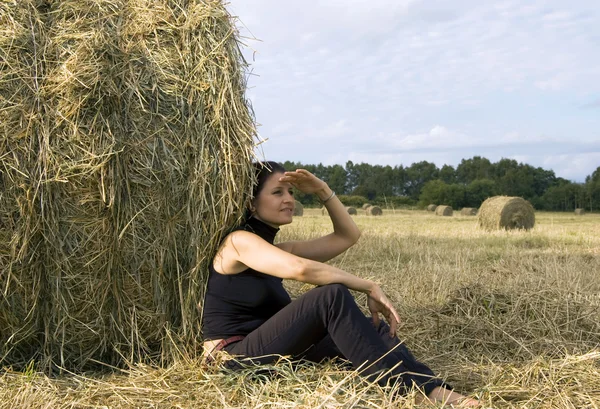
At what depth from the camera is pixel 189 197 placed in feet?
11.0

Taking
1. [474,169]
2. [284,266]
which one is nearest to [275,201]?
[284,266]

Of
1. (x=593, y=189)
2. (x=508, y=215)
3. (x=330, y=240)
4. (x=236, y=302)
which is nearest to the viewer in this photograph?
(x=236, y=302)

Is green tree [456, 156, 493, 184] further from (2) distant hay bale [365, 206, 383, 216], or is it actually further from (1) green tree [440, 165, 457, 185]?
(2) distant hay bale [365, 206, 383, 216]

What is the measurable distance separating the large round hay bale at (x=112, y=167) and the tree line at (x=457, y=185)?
26049mm

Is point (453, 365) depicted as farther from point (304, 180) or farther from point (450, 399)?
point (304, 180)

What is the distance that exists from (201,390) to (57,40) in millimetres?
2022

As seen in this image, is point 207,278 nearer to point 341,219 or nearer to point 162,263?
point 162,263

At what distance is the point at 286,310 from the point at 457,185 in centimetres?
3741

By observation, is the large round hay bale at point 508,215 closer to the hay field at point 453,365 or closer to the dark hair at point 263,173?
the hay field at point 453,365

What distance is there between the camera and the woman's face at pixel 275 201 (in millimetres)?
A: 3494

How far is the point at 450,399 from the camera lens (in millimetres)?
2980

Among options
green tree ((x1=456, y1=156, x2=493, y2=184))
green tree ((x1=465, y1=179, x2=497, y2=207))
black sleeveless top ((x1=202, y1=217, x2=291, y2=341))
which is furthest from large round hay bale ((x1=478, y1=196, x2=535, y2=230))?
green tree ((x1=456, y1=156, x2=493, y2=184))

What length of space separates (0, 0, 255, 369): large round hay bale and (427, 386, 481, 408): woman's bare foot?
1.37 metres

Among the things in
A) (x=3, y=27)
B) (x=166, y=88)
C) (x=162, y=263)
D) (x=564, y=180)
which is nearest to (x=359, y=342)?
(x=162, y=263)
